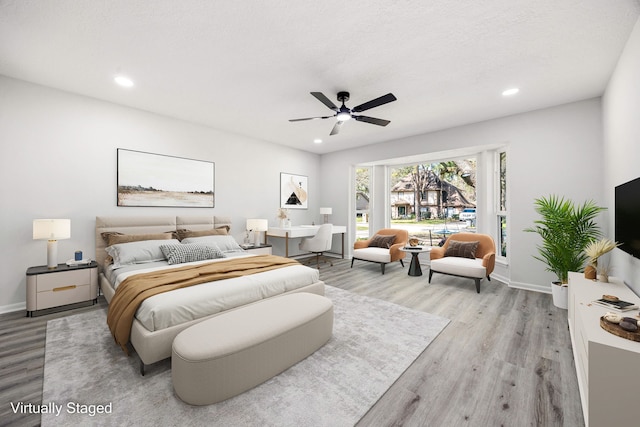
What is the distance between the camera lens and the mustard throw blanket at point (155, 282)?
2.11 metres

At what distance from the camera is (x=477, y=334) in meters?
2.59

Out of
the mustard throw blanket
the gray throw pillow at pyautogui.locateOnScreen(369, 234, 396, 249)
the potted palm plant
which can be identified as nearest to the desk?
the gray throw pillow at pyautogui.locateOnScreen(369, 234, 396, 249)

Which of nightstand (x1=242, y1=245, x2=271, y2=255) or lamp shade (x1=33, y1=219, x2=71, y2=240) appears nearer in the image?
lamp shade (x1=33, y1=219, x2=71, y2=240)

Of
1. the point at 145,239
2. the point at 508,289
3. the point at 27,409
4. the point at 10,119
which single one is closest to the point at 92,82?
the point at 10,119

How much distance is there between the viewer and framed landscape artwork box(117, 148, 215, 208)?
12.9 ft

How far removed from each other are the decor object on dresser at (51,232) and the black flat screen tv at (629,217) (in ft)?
18.2

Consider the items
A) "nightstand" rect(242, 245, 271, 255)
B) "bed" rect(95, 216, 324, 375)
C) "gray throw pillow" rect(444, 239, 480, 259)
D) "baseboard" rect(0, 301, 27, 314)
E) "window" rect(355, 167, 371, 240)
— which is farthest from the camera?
"window" rect(355, 167, 371, 240)

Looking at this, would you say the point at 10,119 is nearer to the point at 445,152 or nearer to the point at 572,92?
the point at 445,152

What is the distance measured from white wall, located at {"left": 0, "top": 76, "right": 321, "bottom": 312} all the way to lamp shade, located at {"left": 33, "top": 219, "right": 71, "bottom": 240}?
38 centimetres

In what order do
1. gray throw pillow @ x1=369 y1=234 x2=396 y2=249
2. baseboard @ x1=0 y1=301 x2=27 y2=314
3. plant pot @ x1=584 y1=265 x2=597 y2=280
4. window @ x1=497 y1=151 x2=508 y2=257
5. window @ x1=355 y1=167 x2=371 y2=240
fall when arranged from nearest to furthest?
plant pot @ x1=584 y1=265 x2=597 y2=280
baseboard @ x1=0 y1=301 x2=27 y2=314
window @ x1=497 y1=151 x2=508 y2=257
gray throw pillow @ x1=369 y1=234 x2=396 y2=249
window @ x1=355 y1=167 x2=371 y2=240

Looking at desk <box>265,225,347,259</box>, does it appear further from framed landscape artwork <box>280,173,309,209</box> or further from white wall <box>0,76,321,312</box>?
white wall <box>0,76,321,312</box>

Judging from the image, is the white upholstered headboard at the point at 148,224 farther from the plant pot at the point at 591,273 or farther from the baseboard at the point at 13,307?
the plant pot at the point at 591,273

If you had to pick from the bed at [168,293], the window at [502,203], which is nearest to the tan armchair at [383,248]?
the window at [502,203]

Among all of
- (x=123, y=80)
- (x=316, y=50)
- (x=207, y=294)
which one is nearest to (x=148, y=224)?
(x=123, y=80)
